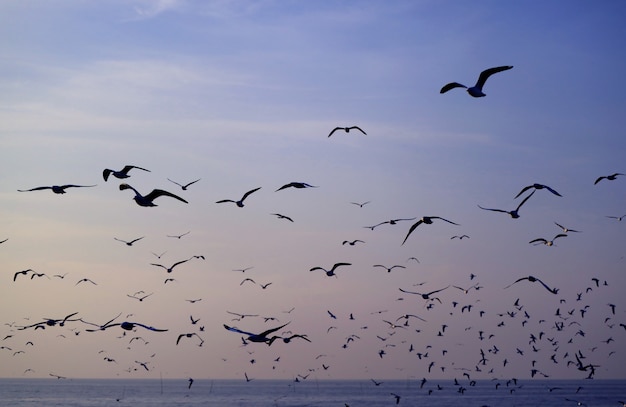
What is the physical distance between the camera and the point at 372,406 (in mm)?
131875

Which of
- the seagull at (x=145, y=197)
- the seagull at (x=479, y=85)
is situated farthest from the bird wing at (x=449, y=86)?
the seagull at (x=145, y=197)

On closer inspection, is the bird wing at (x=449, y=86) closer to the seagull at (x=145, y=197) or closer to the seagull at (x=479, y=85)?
the seagull at (x=479, y=85)

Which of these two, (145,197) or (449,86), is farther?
(145,197)

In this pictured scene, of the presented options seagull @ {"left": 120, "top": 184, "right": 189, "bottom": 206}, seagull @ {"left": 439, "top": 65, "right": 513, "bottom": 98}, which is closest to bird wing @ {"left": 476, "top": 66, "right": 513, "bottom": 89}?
seagull @ {"left": 439, "top": 65, "right": 513, "bottom": 98}

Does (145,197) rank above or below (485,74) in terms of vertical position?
below

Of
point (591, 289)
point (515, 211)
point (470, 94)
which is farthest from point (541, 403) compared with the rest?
point (470, 94)

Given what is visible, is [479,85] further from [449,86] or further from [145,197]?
[145,197]

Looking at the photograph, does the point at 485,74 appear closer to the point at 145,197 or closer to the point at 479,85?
the point at 479,85

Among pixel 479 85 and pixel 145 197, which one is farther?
pixel 145 197

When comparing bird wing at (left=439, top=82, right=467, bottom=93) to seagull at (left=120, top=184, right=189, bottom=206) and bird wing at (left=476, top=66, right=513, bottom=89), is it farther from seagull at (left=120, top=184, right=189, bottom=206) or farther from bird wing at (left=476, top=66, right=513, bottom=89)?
seagull at (left=120, top=184, right=189, bottom=206)

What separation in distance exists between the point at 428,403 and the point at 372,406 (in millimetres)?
13546

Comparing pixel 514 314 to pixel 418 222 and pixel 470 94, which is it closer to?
pixel 418 222

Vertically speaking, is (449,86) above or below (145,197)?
above

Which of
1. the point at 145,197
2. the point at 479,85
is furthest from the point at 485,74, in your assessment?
the point at 145,197
